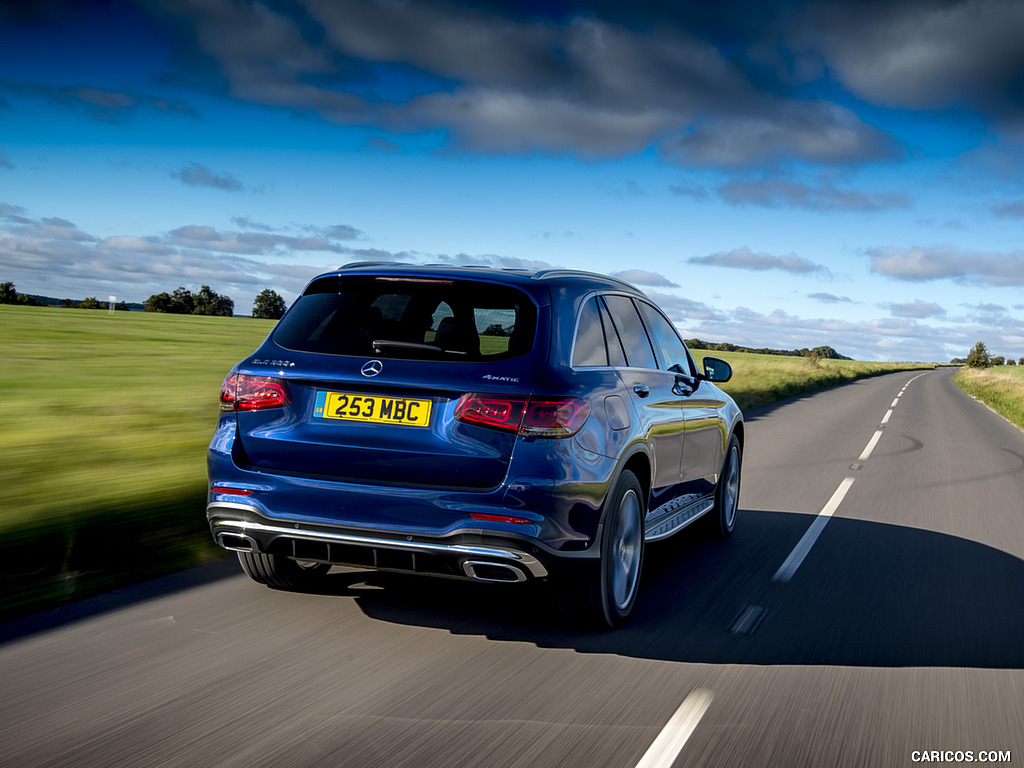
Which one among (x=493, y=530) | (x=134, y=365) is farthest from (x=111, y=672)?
(x=134, y=365)

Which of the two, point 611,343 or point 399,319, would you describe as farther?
point 611,343

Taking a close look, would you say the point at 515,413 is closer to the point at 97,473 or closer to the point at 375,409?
the point at 375,409

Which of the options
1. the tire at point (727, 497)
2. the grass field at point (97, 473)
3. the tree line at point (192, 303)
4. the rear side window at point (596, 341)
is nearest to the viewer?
the rear side window at point (596, 341)

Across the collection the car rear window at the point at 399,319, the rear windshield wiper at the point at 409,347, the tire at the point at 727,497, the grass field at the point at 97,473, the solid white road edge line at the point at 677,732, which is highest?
the car rear window at the point at 399,319

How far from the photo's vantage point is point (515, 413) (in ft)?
12.9

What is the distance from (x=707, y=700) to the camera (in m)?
3.61

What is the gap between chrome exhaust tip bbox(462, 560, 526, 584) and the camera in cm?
389

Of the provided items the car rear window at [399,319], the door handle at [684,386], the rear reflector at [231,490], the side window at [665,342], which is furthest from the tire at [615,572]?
the rear reflector at [231,490]

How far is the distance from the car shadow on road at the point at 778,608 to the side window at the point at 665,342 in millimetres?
1341

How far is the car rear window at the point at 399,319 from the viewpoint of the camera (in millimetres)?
4203

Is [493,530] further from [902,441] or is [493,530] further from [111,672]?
[902,441]

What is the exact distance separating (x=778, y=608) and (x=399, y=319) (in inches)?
104

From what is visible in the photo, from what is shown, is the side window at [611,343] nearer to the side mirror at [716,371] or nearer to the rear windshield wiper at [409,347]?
the rear windshield wiper at [409,347]

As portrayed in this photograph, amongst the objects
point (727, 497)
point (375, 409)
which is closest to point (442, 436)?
point (375, 409)
